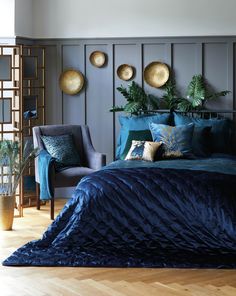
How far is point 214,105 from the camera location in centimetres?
809

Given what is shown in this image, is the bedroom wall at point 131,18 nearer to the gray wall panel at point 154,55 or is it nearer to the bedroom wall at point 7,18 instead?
the gray wall panel at point 154,55

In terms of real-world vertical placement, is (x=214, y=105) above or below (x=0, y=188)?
above

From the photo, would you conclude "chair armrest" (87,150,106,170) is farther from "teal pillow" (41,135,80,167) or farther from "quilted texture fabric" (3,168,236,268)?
"quilted texture fabric" (3,168,236,268)

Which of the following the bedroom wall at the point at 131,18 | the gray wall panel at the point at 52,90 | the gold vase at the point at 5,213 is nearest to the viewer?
the gold vase at the point at 5,213

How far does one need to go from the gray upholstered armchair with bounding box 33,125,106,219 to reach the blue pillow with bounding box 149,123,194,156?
0.73m

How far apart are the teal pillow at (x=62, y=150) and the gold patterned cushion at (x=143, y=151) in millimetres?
750

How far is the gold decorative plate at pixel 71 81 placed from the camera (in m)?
8.44

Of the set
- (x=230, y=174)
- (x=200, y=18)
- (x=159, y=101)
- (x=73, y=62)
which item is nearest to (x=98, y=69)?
(x=73, y=62)

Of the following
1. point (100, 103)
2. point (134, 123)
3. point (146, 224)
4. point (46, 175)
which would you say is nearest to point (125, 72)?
point (100, 103)

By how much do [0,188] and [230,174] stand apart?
2492 millimetres

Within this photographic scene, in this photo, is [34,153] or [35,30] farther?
[35,30]

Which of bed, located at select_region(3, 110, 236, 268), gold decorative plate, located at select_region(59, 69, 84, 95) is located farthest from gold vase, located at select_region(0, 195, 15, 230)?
gold decorative plate, located at select_region(59, 69, 84, 95)

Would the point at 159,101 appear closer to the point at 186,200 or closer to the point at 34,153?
the point at 34,153

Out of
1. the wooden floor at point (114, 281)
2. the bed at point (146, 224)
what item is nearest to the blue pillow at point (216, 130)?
the bed at point (146, 224)
